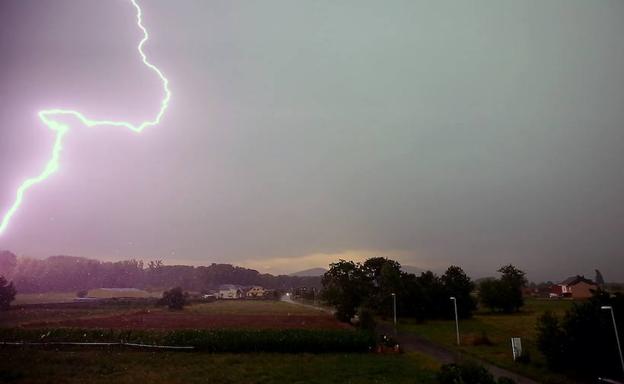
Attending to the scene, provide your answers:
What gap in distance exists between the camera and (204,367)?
24.6 m

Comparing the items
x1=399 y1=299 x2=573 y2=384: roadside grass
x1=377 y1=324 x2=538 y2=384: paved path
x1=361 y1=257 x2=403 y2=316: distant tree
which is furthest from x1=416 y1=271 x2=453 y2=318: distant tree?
x1=377 y1=324 x2=538 y2=384: paved path

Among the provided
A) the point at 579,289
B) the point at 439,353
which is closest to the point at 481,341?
the point at 439,353

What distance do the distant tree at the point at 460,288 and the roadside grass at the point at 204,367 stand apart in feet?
122

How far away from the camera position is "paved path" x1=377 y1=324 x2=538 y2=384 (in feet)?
72.9

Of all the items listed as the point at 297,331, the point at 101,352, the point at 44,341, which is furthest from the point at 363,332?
the point at 44,341

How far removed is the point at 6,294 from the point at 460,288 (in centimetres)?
7402

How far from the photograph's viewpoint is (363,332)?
33406mm

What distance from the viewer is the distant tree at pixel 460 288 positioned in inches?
2470

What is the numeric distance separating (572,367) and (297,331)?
1999cm

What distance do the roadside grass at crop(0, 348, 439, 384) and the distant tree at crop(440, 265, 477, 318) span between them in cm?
3722

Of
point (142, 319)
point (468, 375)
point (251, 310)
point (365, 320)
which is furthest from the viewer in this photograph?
point (251, 310)

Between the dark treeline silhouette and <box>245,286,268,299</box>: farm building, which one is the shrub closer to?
the dark treeline silhouette

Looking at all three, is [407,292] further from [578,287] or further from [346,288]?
[578,287]

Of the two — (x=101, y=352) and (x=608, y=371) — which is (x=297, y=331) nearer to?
(x=101, y=352)
